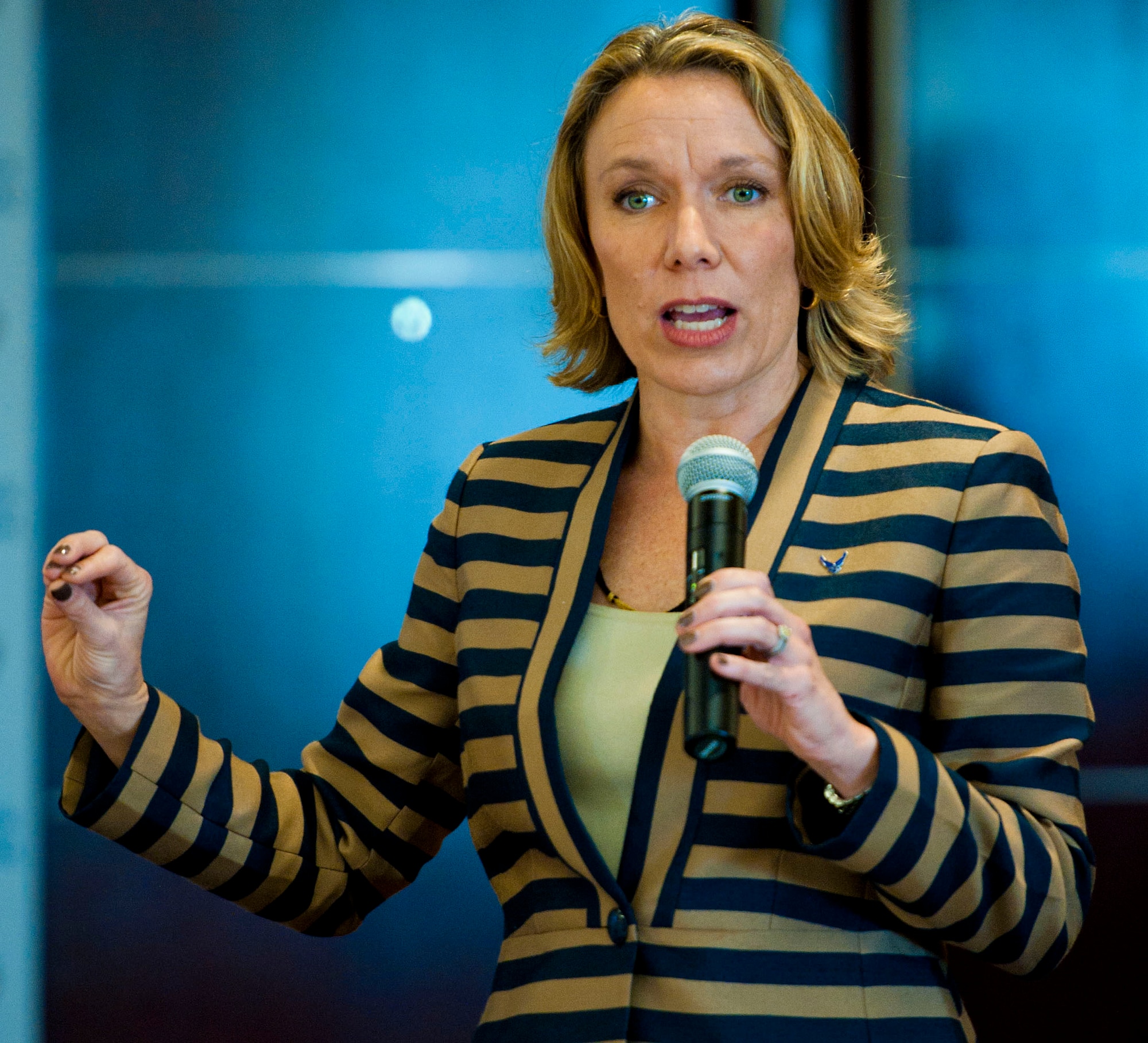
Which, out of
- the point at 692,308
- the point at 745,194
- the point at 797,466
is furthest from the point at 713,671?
the point at 745,194

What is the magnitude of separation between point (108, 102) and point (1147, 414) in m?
1.83

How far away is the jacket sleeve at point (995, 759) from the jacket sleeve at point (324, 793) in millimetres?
575

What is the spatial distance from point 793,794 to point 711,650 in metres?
0.32

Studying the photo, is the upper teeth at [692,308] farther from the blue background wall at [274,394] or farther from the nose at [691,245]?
the blue background wall at [274,394]

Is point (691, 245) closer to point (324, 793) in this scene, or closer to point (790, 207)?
point (790, 207)

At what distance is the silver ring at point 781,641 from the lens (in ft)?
3.57

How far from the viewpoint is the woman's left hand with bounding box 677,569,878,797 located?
3.46ft

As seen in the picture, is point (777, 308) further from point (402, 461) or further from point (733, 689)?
point (402, 461)

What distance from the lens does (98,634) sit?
1450 millimetres

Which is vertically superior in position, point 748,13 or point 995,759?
point 748,13

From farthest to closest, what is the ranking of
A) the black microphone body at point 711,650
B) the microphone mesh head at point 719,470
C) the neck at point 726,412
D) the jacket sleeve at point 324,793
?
the neck at point 726,412
the jacket sleeve at point 324,793
the microphone mesh head at point 719,470
the black microphone body at point 711,650

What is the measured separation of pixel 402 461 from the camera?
7.66 feet

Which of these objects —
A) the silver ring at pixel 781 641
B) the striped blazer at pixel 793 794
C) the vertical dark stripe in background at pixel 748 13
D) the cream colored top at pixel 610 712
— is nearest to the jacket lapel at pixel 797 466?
the striped blazer at pixel 793 794

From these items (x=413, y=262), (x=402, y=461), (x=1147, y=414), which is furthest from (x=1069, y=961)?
Result: (x=413, y=262)
